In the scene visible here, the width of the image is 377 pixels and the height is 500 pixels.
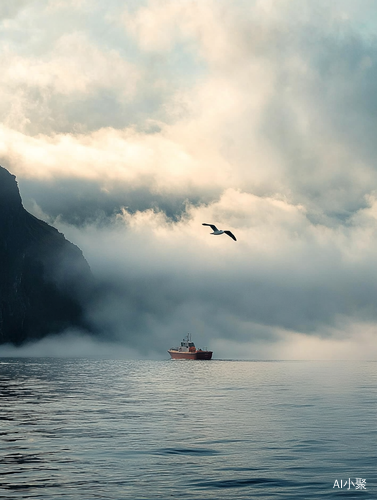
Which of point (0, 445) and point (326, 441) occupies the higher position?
point (326, 441)

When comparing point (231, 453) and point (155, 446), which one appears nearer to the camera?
point (231, 453)

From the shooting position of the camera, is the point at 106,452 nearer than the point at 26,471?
No

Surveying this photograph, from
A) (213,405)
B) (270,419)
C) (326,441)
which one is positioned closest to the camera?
(326,441)

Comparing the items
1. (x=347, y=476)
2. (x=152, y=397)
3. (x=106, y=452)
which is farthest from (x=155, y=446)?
(x=152, y=397)

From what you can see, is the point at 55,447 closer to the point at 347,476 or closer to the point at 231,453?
the point at 231,453

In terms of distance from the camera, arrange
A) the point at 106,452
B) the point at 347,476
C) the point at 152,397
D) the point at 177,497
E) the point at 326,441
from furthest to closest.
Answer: the point at 152,397
the point at 326,441
the point at 106,452
the point at 347,476
the point at 177,497

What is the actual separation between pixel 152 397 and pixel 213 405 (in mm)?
13895

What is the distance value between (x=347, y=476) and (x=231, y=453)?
8.40 meters

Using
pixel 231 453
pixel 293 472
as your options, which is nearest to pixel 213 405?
pixel 231 453

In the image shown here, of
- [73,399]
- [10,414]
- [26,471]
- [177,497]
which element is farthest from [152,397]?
[177,497]

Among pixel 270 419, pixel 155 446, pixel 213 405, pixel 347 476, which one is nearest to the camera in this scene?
pixel 347 476

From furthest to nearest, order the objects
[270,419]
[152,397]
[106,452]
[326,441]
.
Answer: [152,397] < [270,419] < [326,441] < [106,452]

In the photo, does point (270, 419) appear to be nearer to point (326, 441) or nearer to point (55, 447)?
point (326, 441)

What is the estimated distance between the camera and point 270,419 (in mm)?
55156
